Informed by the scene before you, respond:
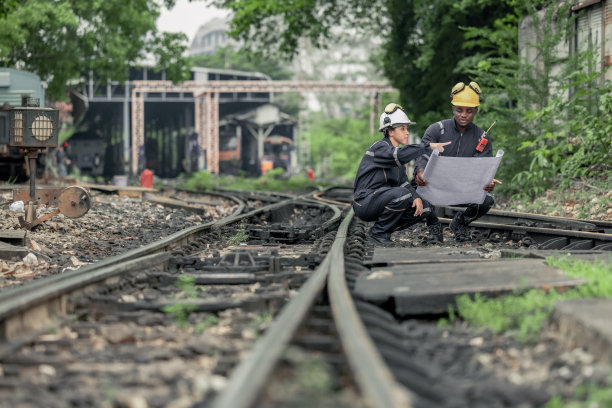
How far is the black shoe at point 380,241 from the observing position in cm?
716

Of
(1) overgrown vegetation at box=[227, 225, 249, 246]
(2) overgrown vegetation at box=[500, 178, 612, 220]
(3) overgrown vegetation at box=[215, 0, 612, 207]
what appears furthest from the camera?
(3) overgrown vegetation at box=[215, 0, 612, 207]

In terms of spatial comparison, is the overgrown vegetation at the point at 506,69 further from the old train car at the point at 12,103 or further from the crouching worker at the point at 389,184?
the old train car at the point at 12,103

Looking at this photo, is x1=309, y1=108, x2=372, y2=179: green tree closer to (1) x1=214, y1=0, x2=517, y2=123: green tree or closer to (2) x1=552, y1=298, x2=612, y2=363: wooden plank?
(1) x1=214, y1=0, x2=517, y2=123: green tree

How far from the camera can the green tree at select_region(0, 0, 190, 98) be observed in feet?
76.1

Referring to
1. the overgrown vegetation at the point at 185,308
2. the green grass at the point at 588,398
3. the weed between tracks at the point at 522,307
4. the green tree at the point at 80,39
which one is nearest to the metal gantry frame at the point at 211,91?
the green tree at the point at 80,39

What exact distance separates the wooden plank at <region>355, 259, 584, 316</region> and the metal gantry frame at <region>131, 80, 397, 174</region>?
36.7 m

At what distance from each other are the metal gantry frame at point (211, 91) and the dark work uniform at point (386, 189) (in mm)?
33863

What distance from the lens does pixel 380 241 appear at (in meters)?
7.28

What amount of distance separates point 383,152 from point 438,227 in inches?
47.1

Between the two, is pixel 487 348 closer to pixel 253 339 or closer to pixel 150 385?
pixel 253 339

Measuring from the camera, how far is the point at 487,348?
3.14 metres

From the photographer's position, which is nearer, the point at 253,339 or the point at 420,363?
the point at 420,363

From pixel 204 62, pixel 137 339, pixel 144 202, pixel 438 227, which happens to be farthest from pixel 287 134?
pixel 137 339

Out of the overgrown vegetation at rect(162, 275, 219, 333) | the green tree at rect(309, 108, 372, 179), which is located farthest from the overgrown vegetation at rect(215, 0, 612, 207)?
the green tree at rect(309, 108, 372, 179)
